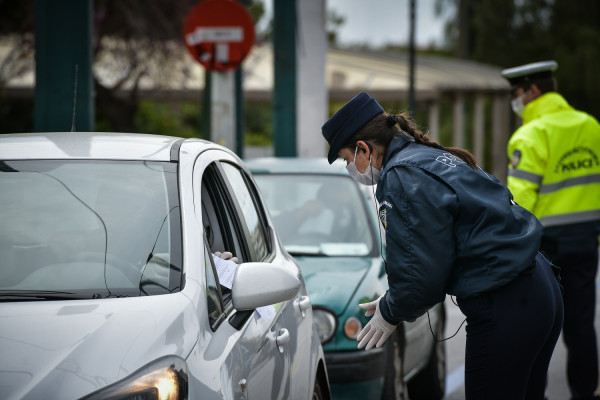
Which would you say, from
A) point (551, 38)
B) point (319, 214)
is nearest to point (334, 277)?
point (319, 214)

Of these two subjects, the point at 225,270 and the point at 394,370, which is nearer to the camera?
the point at 225,270

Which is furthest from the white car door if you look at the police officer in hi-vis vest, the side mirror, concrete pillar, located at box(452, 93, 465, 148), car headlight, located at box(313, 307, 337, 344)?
concrete pillar, located at box(452, 93, 465, 148)

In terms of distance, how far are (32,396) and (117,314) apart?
44 cm

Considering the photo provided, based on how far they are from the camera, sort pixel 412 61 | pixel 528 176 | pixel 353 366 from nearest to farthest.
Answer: pixel 353 366, pixel 528 176, pixel 412 61

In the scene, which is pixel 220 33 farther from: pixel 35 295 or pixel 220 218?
pixel 35 295

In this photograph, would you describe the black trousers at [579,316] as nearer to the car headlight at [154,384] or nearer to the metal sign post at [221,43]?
the metal sign post at [221,43]

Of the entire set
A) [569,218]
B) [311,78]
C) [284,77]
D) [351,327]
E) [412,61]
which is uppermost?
[284,77]

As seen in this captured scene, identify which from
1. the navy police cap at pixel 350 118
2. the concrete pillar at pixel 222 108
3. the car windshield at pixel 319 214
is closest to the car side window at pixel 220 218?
the navy police cap at pixel 350 118

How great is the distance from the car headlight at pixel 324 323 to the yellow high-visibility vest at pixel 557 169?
1.49m

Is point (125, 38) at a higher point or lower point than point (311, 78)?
higher

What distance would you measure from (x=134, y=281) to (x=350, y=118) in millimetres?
1072

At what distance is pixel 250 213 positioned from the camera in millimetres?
4582

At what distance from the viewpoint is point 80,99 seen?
27.1ft

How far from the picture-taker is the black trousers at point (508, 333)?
3.68 meters
